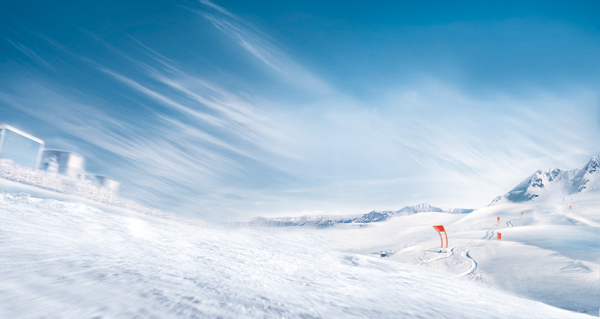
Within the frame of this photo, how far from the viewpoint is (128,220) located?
912cm

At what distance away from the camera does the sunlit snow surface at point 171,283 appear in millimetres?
2609

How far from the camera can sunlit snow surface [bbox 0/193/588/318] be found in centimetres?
261

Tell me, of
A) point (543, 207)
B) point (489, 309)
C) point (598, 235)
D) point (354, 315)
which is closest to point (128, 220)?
point (354, 315)

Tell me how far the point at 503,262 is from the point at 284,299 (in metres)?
11.9

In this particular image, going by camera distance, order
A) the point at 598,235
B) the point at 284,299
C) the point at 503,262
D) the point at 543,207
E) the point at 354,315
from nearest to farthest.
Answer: the point at 354,315, the point at 284,299, the point at 503,262, the point at 598,235, the point at 543,207

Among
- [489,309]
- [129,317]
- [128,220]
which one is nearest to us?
[129,317]

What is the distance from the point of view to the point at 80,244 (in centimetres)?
518

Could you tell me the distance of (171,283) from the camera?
142 inches

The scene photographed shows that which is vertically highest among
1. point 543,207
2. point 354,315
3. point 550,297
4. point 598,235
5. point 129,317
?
point 543,207

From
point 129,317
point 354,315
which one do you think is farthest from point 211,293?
point 354,315

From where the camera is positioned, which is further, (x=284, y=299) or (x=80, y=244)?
(x=80, y=244)

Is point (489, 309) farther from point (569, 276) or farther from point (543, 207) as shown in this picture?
point (543, 207)

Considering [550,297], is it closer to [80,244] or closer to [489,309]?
[489,309]

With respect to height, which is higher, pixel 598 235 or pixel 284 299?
pixel 598 235
